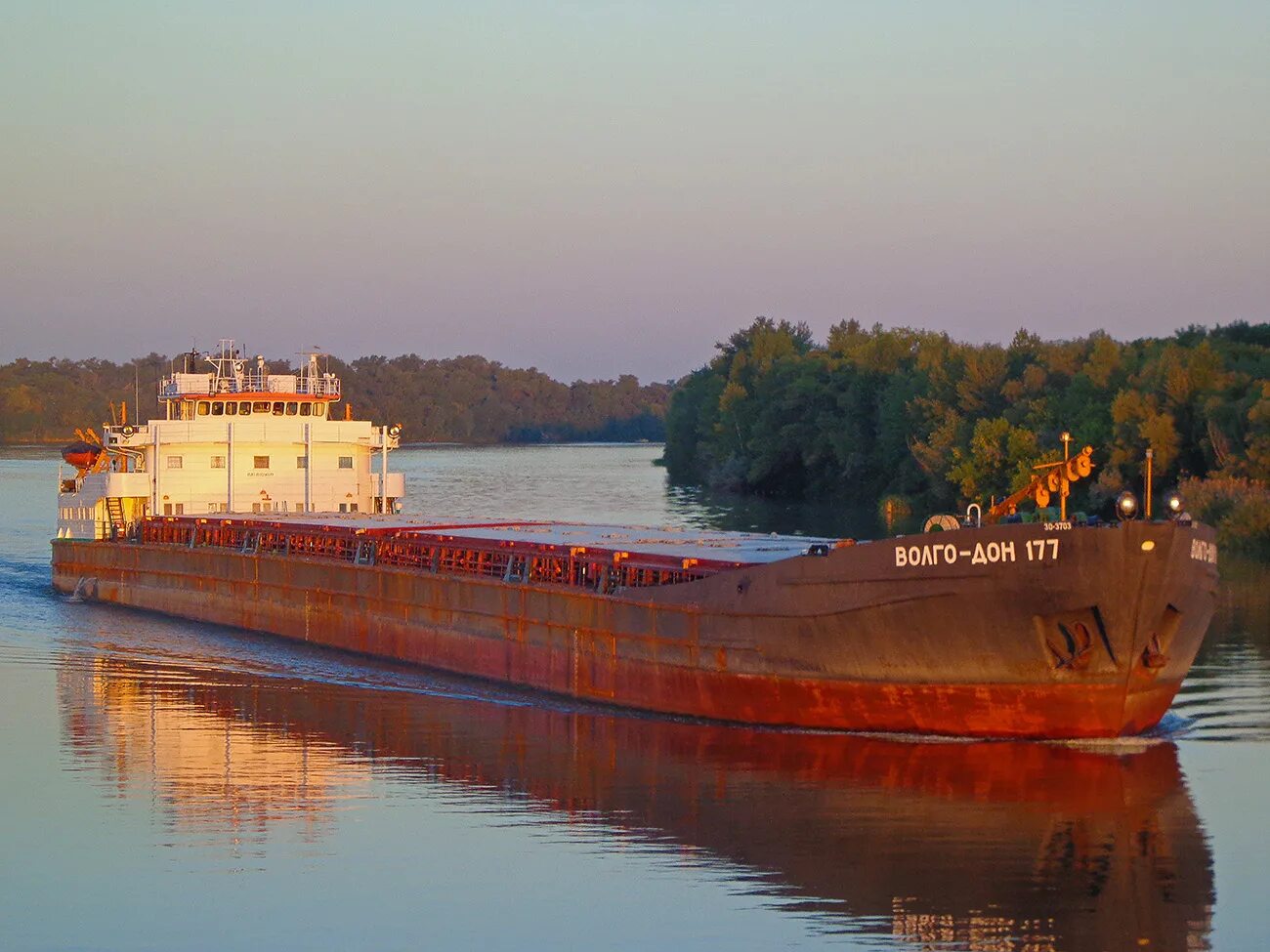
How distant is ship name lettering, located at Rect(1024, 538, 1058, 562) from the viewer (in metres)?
19.1

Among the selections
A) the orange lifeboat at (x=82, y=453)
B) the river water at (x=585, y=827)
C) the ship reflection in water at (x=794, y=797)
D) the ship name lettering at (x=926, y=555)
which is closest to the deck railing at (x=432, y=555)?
the river water at (x=585, y=827)

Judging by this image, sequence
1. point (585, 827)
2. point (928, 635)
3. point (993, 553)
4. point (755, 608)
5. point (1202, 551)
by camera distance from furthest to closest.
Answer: point (755, 608), point (1202, 551), point (928, 635), point (993, 553), point (585, 827)

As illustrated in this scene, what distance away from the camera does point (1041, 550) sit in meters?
19.2

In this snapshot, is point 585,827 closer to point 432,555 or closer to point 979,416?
point 432,555

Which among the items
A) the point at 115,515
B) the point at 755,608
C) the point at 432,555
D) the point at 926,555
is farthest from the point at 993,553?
the point at 115,515

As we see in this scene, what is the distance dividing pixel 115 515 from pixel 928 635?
86.2 feet

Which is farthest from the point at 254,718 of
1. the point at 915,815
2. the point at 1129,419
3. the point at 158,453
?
the point at 1129,419

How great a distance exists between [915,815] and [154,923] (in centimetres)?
772

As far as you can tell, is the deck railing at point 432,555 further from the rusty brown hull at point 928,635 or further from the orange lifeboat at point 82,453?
the orange lifeboat at point 82,453

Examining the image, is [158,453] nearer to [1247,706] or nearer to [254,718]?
[254,718]

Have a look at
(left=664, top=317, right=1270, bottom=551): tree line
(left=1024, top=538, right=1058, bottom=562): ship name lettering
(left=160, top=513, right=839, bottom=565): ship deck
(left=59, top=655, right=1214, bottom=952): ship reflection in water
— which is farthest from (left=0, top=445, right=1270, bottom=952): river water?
(left=664, top=317, right=1270, bottom=551): tree line

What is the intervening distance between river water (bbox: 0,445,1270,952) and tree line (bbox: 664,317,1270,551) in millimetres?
27157

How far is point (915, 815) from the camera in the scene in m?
18.0

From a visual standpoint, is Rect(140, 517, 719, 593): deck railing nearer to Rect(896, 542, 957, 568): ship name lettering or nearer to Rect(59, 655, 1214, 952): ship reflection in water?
Rect(59, 655, 1214, 952): ship reflection in water
